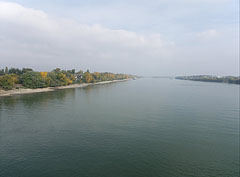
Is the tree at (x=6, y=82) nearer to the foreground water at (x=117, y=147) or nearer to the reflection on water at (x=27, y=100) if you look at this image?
the reflection on water at (x=27, y=100)

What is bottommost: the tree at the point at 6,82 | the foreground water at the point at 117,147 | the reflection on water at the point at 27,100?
the foreground water at the point at 117,147

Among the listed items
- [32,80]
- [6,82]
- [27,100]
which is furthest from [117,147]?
[32,80]

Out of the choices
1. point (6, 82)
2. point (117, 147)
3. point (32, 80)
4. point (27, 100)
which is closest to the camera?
point (117, 147)

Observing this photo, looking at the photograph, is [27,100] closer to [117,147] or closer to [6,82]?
[6,82]

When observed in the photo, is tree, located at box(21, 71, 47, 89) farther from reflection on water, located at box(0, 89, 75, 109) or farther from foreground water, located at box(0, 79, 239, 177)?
foreground water, located at box(0, 79, 239, 177)

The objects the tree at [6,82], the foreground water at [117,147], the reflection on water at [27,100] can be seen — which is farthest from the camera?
the tree at [6,82]

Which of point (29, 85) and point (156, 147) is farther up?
Result: point (29, 85)

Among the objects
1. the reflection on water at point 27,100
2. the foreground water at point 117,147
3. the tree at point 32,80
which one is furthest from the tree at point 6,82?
the foreground water at point 117,147

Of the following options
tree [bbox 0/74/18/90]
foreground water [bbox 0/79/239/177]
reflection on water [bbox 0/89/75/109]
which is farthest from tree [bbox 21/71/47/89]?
foreground water [bbox 0/79/239/177]

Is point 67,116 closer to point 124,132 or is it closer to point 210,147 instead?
point 124,132

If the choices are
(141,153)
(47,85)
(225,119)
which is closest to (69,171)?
(141,153)

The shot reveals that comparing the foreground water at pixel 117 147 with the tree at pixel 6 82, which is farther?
the tree at pixel 6 82
